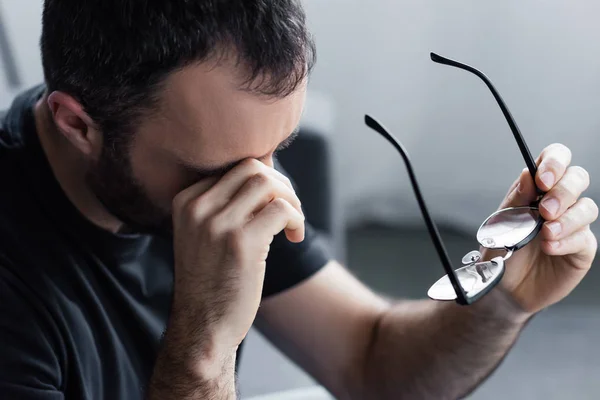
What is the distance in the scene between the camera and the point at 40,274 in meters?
0.89

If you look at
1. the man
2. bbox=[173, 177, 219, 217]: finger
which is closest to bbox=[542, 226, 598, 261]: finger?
the man

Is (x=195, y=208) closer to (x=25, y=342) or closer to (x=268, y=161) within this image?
(x=268, y=161)

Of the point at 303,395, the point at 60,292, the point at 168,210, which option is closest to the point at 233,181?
the point at 168,210

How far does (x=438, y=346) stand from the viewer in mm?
1028

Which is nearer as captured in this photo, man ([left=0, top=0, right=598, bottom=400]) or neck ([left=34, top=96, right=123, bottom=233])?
man ([left=0, top=0, right=598, bottom=400])

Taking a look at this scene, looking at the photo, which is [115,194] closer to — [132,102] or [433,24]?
[132,102]

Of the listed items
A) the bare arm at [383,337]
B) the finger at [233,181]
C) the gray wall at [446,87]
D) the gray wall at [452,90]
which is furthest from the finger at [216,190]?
the gray wall at [452,90]

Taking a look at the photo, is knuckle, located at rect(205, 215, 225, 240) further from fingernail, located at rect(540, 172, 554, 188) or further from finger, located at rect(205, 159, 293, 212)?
fingernail, located at rect(540, 172, 554, 188)

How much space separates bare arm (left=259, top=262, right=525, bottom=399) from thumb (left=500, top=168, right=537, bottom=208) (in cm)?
14

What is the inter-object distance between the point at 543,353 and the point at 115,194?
1344mm

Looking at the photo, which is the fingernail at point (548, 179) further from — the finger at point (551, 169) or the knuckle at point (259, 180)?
the knuckle at point (259, 180)

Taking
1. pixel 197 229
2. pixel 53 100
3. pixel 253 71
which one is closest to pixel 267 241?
pixel 197 229

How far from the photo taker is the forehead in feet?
2.69

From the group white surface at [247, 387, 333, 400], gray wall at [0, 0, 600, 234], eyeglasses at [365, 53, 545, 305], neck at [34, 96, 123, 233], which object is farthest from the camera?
gray wall at [0, 0, 600, 234]
